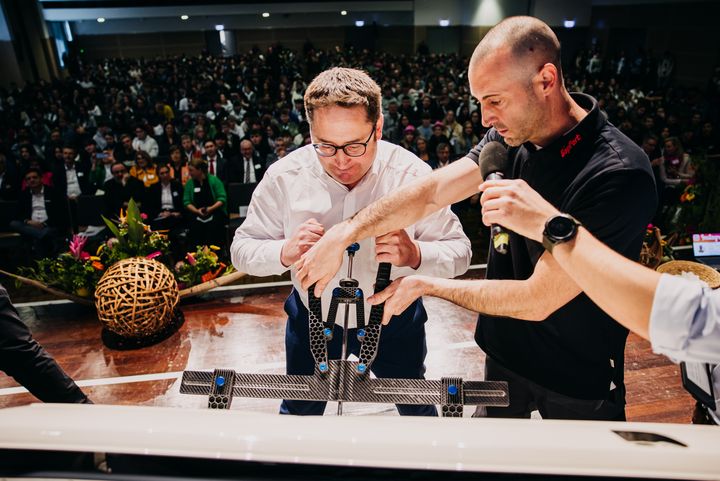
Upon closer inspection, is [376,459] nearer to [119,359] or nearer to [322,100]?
[322,100]

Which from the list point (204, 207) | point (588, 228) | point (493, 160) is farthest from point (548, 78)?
point (204, 207)

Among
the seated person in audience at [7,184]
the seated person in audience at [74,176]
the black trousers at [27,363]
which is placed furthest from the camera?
the seated person in audience at [74,176]

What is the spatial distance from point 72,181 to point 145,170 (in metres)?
1.69

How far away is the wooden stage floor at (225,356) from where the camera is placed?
114 inches

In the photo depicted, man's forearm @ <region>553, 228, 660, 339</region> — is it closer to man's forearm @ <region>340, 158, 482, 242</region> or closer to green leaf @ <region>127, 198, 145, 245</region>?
man's forearm @ <region>340, 158, 482, 242</region>

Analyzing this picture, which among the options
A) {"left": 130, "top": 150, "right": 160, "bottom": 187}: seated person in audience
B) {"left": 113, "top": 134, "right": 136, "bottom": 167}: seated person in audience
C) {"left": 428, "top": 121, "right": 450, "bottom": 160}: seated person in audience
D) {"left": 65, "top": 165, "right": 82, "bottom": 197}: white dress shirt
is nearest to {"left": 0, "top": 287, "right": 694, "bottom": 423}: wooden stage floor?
{"left": 130, "top": 150, "right": 160, "bottom": 187}: seated person in audience

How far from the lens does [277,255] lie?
168 centimetres

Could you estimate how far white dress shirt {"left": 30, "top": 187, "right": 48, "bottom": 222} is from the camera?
631cm

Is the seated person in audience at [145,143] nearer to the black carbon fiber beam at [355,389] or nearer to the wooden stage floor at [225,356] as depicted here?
the wooden stage floor at [225,356]

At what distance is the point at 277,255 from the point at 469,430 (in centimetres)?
114

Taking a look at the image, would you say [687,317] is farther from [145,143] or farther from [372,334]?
[145,143]

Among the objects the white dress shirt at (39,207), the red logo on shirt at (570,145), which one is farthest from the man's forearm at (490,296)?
the white dress shirt at (39,207)

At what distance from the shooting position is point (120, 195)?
20.2 ft

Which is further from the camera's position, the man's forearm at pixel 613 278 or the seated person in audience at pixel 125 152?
the seated person in audience at pixel 125 152
